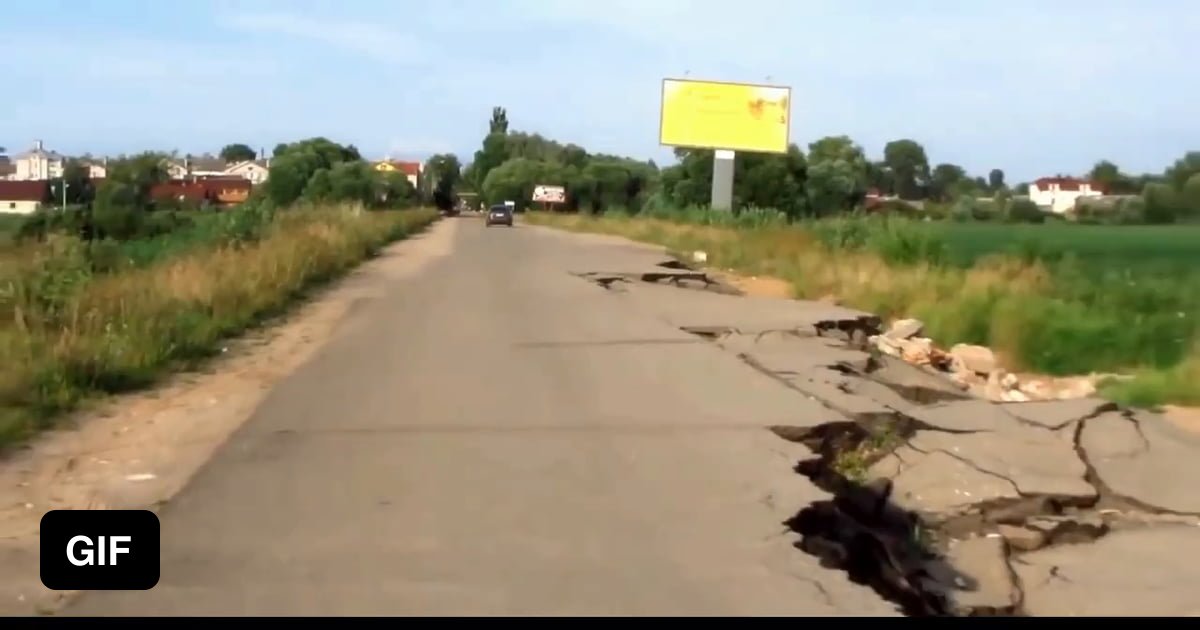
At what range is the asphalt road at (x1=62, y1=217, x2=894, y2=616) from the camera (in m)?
5.65

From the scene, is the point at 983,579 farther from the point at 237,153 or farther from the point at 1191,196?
the point at 237,153

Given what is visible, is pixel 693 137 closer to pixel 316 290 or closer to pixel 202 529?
pixel 316 290

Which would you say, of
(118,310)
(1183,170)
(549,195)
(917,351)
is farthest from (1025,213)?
(118,310)

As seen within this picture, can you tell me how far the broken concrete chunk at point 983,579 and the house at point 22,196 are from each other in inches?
1015

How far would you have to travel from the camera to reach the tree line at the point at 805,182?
220 feet

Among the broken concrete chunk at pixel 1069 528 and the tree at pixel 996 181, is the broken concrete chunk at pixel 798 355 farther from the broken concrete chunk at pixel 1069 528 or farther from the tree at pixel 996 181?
the tree at pixel 996 181

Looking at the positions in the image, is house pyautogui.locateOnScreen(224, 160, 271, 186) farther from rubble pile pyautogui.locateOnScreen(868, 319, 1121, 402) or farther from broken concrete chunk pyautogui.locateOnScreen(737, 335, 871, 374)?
broken concrete chunk pyautogui.locateOnScreen(737, 335, 871, 374)

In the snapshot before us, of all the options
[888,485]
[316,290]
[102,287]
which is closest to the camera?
[888,485]

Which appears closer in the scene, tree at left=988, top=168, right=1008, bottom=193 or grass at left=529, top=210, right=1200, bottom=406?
grass at left=529, top=210, right=1200, bottom=406

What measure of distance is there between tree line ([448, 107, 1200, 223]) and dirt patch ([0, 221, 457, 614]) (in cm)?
5104

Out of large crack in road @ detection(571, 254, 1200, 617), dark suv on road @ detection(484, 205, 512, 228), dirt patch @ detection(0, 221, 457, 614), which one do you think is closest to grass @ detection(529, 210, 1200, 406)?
large crack in road @ detection(571, 254, 1200, 617)

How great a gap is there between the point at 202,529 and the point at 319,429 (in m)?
2.93

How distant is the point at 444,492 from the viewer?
760 centimetres
